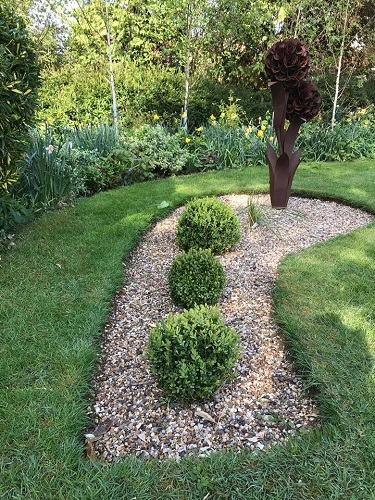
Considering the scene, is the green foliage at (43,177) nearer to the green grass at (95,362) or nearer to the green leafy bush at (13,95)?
the green grass at (95,362)

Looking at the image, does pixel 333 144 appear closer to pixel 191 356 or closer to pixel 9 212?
pixel 9 212

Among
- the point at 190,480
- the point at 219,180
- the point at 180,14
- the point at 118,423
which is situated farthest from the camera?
the point at 180,14

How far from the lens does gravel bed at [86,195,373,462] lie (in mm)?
1771

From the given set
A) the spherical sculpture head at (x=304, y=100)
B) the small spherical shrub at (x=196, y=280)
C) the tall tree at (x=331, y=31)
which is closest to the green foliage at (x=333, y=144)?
the tall tree at (x=331, y=31)

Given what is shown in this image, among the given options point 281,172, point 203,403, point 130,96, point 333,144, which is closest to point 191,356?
point 203,403

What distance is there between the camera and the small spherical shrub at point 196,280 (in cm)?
264

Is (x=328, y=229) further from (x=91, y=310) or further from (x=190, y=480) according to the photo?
(x=190, y=480)

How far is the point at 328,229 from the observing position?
4.14m

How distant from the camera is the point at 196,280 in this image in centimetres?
264

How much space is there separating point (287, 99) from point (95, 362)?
3183mm

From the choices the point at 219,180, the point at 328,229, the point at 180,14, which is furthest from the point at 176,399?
the point at 180,14

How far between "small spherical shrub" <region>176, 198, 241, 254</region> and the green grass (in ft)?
1.82

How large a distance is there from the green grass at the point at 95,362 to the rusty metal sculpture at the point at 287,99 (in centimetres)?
102

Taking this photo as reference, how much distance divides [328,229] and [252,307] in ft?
6.07
